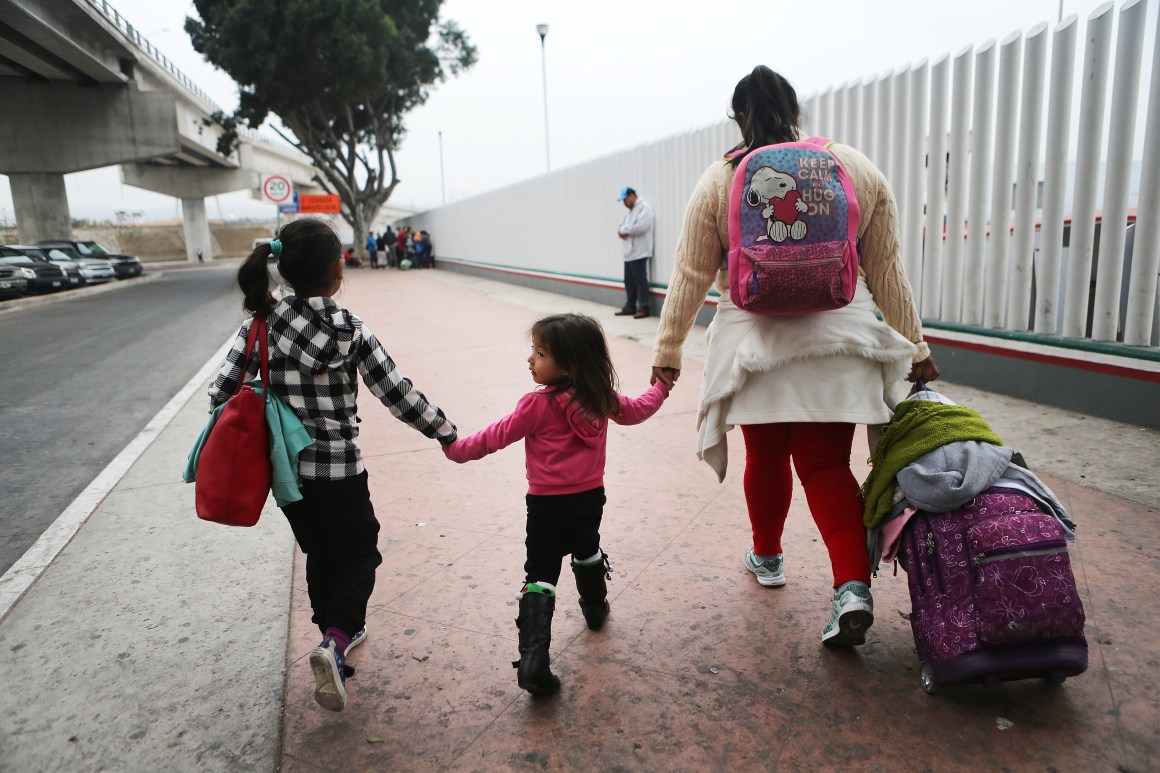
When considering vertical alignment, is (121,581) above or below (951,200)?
below

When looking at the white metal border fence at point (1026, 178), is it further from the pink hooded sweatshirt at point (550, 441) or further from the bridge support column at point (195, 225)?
the bridge support column at point (195, 225)

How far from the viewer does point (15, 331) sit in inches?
509

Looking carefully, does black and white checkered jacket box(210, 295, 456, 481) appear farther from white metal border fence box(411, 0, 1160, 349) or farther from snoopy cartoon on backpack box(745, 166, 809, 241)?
white metal border fence box(411, 0, 1160, 349)

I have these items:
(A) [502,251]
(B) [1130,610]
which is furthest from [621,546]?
(A) [502,251]


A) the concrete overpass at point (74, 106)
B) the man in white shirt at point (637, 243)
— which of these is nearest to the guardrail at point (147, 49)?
the concrete overpass at point (74, 106)

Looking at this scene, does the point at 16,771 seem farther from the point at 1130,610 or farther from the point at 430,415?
the point at 1130,610

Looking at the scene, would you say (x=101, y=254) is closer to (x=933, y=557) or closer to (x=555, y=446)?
(x=555, y=446)

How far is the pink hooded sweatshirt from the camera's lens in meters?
2.32

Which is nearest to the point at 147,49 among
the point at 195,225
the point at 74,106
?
the point at 74,106

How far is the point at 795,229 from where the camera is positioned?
7.07 feet

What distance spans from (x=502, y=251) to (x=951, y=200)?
15.7 m

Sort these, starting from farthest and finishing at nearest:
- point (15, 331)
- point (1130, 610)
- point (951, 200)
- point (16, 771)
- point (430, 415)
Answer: point (15, 331), point (951, 200), point (1130, 610), point (430, 415), point (16, 771)

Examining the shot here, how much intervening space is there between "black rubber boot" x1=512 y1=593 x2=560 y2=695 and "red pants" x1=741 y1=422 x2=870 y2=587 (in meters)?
0.87

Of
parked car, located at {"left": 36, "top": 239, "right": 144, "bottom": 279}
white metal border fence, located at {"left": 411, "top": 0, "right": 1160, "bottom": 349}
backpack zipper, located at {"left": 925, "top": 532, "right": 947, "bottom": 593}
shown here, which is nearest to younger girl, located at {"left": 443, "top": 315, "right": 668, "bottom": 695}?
backpack zipper, located at {"left": 925, "top": 532, "right": 947, "bottom": 593}
